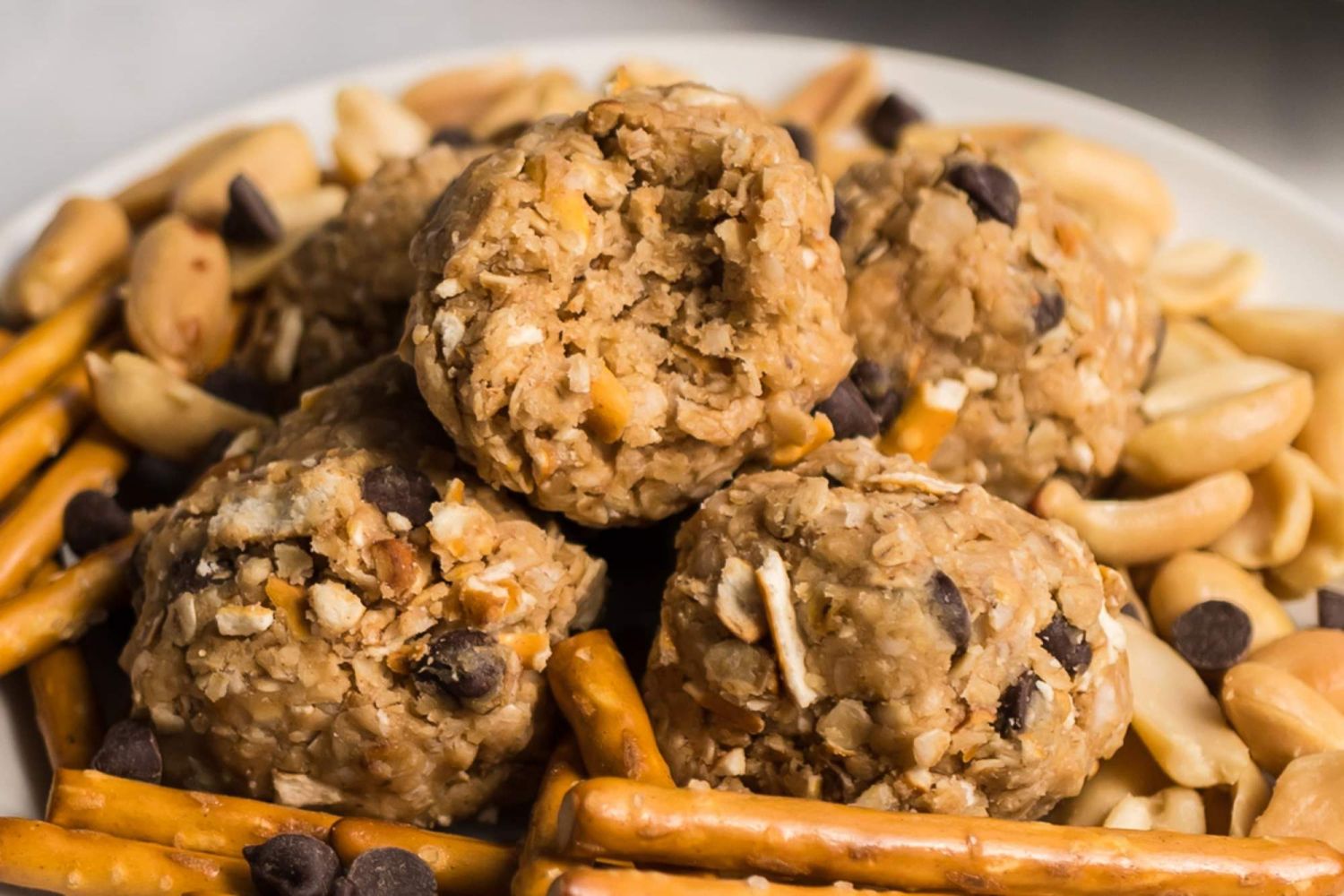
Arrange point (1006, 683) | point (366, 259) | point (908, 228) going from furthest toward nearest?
point (366, 259)
point (908, 228)
point (1006, 683)

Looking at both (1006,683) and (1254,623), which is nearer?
(1006,683)

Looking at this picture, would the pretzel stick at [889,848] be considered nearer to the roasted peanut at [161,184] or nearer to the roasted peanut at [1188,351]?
the roasted peanut at [1188,351]

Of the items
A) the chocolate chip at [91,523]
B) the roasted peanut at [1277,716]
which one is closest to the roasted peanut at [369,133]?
the chocolate chip at [91,523]

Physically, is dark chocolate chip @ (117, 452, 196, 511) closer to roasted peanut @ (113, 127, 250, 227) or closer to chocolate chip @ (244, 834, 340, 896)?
roasted peanut @ (113, 127, 250, 227)

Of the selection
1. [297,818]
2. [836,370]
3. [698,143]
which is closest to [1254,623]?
[836,370]

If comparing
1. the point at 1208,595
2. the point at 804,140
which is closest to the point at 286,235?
the point at 804,140

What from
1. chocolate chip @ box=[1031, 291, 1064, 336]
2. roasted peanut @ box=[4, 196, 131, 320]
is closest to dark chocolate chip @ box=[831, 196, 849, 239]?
chocolate chip @ box=[1031, 291, 1064, 336]

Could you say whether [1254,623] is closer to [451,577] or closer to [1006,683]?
[1006,683]
